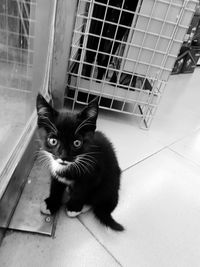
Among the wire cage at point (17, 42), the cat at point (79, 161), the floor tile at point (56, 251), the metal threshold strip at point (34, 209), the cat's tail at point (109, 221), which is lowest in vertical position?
the floor tile at point (56, 251)

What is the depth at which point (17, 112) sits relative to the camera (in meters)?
0.80

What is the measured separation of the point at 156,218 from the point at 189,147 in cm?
59

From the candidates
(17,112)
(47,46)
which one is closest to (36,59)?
(47,46)

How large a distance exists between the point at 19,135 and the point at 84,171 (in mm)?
310

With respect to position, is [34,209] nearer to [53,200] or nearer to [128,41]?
[53,200]

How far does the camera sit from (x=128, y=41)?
112 cm

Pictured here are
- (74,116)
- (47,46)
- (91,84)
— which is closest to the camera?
(74,116)

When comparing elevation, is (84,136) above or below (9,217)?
above

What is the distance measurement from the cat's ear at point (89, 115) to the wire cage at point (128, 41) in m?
0.58

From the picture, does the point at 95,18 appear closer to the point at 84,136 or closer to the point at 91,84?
the point at 91,84

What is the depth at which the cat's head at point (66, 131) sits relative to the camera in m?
0.57

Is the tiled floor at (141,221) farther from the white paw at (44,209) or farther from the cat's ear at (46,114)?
the cat's ear at (46,114)

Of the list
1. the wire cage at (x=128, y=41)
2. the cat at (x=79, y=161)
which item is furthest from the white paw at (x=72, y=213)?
the wire cage at (x=128, y=41)

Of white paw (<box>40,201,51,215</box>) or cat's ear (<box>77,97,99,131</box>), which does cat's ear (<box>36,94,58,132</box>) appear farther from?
white paw (<box>40,201,51,215</box>)
